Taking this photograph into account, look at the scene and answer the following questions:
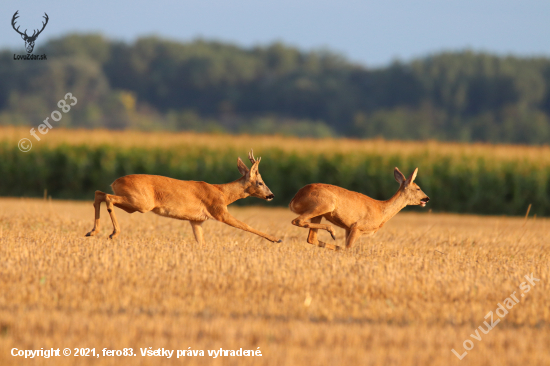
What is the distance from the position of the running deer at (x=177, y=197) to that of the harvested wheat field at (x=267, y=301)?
1.42 ft

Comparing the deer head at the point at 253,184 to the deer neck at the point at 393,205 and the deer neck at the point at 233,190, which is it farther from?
the deer neck at the point at 393,205

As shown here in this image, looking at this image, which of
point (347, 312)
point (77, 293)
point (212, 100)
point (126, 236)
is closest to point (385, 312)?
point (347, 312)

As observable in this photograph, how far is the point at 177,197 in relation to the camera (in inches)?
384

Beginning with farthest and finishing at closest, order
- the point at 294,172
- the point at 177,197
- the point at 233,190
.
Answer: the point at 294,172 → the point at 233,190 → the point at 177,197

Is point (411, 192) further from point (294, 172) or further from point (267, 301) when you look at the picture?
point (294, 172)

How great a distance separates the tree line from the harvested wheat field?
2101 inches

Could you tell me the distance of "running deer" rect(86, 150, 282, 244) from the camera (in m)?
9.51

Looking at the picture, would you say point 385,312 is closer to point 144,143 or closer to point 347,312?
point 347,312

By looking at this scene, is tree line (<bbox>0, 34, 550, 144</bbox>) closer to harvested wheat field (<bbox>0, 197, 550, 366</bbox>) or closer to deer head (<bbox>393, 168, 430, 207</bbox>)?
deer head (<bbox>393, 168, 430, 207</bbox>)

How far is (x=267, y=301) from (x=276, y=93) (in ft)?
228

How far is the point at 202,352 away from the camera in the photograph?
16.4 feet

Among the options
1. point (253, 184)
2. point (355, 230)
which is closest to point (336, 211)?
point (355, 230)

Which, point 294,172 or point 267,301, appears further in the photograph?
point 294,172

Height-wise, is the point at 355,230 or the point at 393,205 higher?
the point at 393,205
